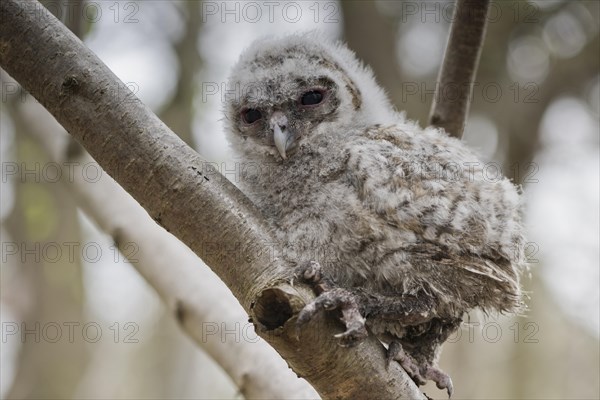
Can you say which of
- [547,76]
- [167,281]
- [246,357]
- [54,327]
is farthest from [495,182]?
[54,327]

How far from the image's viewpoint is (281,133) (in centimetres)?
298

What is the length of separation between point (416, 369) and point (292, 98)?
A: 4.24 feet

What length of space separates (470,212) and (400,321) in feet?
1.50

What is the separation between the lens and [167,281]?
12.1 ft

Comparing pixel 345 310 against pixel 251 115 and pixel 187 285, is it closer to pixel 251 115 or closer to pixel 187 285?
pixel 251 115

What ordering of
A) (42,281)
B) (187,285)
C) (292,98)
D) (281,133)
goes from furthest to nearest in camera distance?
1. (42,281)
2. (187,285)
3. (292,98)
4. (281,133)

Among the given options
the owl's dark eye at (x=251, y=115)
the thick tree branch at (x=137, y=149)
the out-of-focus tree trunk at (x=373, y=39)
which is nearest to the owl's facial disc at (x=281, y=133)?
the owl's dark eye at (x=251, y=115)

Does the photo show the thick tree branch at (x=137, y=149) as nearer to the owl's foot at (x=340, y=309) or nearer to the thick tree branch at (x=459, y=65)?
the owl's foot at (x=340, y=309)

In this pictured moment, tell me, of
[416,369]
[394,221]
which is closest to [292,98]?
[394,221]

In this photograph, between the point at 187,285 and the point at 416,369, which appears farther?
the point at 187,285

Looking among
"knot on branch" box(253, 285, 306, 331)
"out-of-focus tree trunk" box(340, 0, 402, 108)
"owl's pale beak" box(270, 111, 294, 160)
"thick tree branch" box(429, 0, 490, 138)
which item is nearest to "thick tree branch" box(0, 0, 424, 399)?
"knot on branch" box(253, 285, 306, 331)

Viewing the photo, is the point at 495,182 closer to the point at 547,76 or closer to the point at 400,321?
the point at 400,321

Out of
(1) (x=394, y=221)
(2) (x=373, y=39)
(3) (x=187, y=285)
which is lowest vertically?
(1) (x=394, y=221)

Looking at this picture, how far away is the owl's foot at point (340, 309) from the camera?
6.47ft
